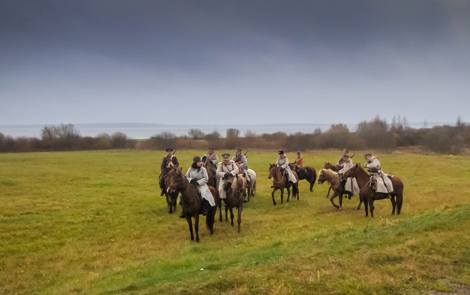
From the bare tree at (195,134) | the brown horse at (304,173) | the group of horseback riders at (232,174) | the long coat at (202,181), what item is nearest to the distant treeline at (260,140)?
the bare tree at (195,134)

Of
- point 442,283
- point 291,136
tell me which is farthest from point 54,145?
point 442,283

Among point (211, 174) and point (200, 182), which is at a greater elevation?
point (200, 182)

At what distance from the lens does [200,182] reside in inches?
433

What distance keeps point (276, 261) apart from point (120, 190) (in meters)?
16.8

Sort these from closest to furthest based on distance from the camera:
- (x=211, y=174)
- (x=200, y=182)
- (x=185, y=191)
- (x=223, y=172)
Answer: (x=185, y=191), (x=200, y=182), (x=223, y=172), (x=211, y=174)

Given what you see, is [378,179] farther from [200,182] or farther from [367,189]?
[200,182]

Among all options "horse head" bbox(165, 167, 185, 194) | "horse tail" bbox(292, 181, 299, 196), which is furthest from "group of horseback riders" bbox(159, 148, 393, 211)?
"horse tail" bbox(292, 181, 299, 196)

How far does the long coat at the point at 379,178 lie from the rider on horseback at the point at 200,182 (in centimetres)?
686

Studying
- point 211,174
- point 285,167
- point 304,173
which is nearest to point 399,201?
point 285,167

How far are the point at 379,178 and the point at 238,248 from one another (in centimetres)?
702

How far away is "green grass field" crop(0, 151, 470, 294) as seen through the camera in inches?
250

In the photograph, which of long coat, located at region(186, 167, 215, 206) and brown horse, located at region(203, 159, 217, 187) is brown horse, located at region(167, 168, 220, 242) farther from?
brown horse, located at region(203, 159, 217, 187)

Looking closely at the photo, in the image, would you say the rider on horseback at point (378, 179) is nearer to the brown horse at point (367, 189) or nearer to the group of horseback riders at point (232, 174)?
the group of horseback riders at point (232, 174)

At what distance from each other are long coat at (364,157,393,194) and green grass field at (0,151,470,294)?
125cm
